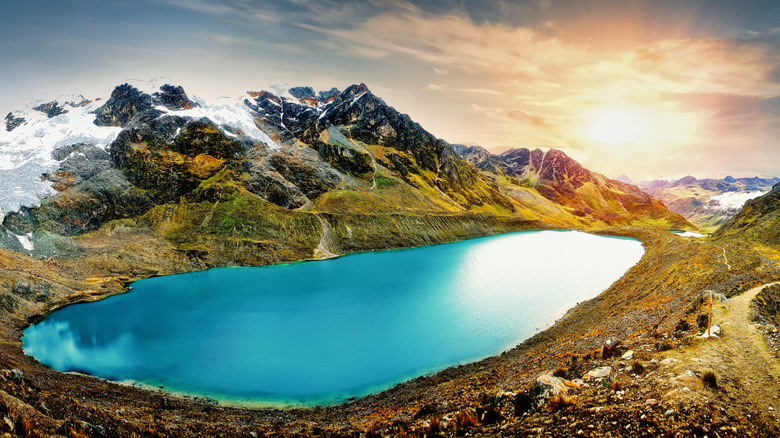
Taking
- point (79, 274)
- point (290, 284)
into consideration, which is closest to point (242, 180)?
point (79, 274)

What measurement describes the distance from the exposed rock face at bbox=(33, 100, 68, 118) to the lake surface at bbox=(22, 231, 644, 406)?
577 ft

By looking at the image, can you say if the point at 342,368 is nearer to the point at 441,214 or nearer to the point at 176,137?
the point at 441,214

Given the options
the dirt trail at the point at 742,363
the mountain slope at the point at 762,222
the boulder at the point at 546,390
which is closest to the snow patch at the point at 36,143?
the boulder at the point at 546,390

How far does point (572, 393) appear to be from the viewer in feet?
50.6

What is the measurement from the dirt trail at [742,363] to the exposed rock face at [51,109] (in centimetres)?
26969

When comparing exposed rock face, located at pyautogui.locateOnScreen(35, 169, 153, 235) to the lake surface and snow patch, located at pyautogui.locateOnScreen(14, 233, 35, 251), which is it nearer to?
snow patch, located at pyautogui.locateOnScreen(14, 233, 35, 251)

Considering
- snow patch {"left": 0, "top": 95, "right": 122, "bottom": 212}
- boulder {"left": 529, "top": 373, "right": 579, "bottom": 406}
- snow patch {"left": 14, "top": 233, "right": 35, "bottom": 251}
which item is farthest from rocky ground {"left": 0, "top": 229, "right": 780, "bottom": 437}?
snow patch {"left": 0, "top": 95, "right": 122, "bottom": 212}

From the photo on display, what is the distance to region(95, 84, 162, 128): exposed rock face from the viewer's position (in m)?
170

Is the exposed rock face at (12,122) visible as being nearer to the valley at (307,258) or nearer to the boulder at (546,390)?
the valley at (307,258)

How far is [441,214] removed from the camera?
160m

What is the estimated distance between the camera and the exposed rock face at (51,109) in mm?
182625

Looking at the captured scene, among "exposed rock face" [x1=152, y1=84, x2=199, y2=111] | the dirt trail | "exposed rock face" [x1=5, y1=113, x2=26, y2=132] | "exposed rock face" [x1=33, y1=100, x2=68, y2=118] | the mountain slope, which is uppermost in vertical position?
"exposed rock face" [x1=152, y1=84, x2=199, y2=111]

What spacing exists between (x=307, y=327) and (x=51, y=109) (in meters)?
244

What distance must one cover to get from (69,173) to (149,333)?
120436 mm
